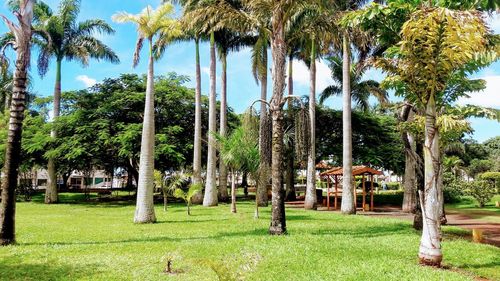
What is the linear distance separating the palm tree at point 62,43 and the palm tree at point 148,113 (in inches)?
681

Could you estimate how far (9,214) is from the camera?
11.6m

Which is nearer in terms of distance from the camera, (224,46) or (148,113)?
(148,113)

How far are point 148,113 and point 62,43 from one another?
20335 mm

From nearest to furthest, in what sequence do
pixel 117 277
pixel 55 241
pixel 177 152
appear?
pixel 117 277 → pixel 55 241 → pixel 177 152

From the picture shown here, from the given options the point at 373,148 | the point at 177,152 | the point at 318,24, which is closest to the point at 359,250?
the point at 318,24

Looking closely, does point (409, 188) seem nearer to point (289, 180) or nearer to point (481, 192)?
point (481, 192)

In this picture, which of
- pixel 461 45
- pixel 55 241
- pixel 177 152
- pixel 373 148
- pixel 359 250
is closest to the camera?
pixel 461 45

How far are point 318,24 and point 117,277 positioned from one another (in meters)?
11.6

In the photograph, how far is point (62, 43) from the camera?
3322 cm

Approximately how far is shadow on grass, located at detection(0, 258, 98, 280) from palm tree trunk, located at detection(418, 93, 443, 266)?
7.32 metres

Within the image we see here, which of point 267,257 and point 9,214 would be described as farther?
point 9,214

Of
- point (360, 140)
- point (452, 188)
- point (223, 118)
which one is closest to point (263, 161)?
point (223, 118)

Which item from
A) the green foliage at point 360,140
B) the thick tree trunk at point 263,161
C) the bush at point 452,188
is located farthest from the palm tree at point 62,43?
the bush at point 452,188

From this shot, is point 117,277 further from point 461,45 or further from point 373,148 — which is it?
point 373,148
